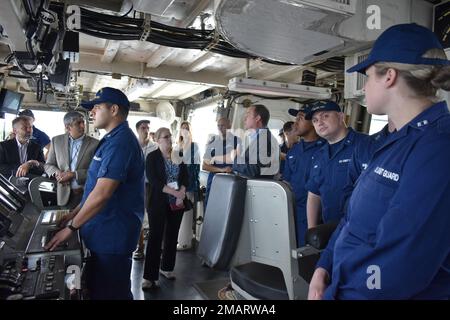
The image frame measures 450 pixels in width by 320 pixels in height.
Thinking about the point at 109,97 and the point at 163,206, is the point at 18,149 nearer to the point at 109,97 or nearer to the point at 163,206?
the point at 163,206

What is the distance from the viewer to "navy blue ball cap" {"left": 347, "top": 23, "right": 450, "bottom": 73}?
3.29 feet

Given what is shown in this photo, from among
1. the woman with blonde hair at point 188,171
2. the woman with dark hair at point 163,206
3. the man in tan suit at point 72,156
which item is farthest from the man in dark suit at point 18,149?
the woman with blonde hair at point 188,171

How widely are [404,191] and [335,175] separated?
4.50 feet

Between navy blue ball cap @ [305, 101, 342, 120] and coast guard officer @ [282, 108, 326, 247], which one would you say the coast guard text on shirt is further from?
coast guard officer @ [282, 108, 326, 247]

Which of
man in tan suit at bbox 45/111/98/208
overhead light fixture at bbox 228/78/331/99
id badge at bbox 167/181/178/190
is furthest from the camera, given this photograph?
id badge at bbox 167/181/178/190

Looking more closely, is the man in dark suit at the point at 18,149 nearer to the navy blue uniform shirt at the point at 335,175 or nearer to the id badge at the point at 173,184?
the id badge at the point at 173,184

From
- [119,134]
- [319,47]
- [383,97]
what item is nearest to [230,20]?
[319,47]

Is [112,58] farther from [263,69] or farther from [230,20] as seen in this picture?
[230,20]

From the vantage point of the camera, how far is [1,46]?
3.87 meters

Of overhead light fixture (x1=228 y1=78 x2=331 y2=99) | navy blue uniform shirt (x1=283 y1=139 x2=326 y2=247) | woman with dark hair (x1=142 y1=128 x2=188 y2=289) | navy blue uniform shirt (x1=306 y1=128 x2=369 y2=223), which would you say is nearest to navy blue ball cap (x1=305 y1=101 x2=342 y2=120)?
navy blue uniform shirt (x1=306 y1=128 x2=369 y2=223)

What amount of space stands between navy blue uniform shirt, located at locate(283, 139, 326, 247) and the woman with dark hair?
3.85 ft

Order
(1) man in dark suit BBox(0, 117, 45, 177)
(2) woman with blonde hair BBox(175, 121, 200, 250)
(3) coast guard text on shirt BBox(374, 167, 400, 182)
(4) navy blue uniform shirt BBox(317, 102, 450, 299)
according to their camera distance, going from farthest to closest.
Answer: (2) woman with blonde hair BBox(175, 121, 200, 250) → (1) man in dark suit BBox(0, 117, 45, 177) → (3) coast guard text on shirt BBox(374, 167, 400, 182) → (4) navy blue uniform shirt BBox(317, 102, 450, 299)

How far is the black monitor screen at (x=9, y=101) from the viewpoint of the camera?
4.54m
